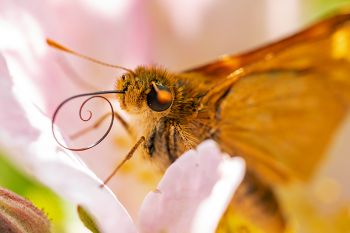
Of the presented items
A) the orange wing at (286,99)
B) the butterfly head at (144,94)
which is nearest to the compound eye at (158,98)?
the butterfly head at (144,94)

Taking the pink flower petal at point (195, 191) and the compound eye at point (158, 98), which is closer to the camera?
the pink flower petal at point (195, 191)

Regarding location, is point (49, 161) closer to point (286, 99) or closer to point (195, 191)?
point (195, 191)

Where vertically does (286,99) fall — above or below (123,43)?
below

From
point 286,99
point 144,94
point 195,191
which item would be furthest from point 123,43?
point 195,191

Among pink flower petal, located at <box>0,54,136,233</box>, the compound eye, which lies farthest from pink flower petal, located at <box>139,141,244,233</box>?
the compound eye

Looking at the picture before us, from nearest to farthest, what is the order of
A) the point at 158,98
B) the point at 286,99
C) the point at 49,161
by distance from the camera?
the point at 49,161, the point at 158,98, the point at 286,99

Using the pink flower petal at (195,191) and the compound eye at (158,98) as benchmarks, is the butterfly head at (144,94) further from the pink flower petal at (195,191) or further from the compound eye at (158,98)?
the pink flower petal at (195,191)

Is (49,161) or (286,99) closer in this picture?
(49,161)
